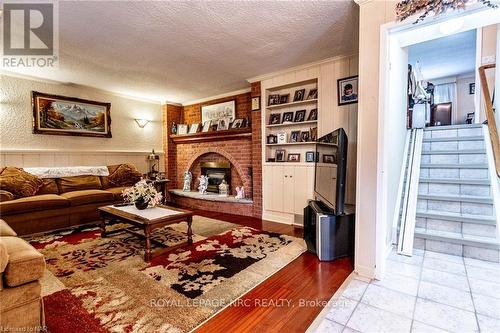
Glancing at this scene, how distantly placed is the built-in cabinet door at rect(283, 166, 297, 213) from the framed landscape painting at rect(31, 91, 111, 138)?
3.68 meters

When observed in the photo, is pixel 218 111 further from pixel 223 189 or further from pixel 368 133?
pixel 368 133

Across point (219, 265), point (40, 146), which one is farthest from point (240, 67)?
point (40, 146)

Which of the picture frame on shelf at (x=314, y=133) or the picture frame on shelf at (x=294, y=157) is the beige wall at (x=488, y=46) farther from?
the picture frame on shelf at (x=294, y=157)

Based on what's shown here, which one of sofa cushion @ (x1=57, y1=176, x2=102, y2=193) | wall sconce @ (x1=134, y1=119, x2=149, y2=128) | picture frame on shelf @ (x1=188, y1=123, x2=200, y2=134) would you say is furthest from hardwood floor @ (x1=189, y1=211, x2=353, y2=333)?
wall sconce @ (x1=134, y1=119, x2=149, y2=128)

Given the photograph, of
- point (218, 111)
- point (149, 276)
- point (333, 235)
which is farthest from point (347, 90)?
point (149, 276)

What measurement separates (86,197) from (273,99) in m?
3.37

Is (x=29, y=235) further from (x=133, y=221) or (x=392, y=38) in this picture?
(x=392, y=38)

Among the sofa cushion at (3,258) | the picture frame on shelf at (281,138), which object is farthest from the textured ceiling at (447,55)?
the sofa cushion at (3,258)

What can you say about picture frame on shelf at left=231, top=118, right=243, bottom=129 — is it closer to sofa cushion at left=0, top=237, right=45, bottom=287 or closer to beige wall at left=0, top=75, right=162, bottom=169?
beige wall at left=0, top=75, right=162, bottom=169

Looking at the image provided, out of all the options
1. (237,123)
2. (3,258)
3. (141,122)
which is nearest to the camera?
(3,258)

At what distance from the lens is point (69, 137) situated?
429 centimetres

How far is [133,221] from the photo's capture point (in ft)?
8.29

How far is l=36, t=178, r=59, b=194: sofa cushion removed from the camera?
360 centimetres

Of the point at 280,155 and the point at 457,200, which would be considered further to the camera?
the point at 280,155
